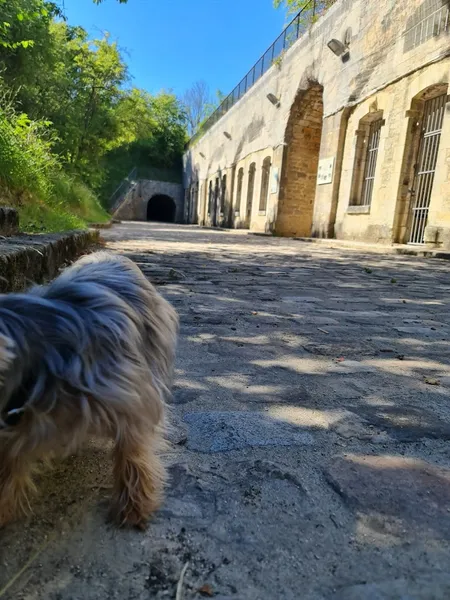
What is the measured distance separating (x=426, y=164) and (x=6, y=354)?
13.2 metres

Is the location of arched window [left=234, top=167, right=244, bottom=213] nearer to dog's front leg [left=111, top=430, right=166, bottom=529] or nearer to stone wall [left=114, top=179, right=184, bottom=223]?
stone wall [left=114, top=179, right=184, bottom=223]

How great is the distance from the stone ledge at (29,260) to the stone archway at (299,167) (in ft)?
52.5

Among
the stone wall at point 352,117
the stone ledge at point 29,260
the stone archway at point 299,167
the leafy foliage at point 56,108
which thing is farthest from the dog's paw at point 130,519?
the stone archway at point 299,167

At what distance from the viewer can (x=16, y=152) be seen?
6.52 m

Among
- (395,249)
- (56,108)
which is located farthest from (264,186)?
(395,249)

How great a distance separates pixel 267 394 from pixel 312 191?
64.2ft

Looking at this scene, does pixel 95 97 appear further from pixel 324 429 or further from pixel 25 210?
pixel 324 429

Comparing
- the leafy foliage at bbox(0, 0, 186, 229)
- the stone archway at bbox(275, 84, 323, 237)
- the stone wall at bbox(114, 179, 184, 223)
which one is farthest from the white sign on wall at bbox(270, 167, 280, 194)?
the stone wall at bbox(114, 179, 184, 223)

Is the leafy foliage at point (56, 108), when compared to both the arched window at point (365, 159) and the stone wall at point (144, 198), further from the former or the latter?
the stone wall at point (144, 198)

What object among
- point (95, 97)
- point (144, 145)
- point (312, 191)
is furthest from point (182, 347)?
point (144, 145)

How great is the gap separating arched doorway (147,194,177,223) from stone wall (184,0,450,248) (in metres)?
28.4

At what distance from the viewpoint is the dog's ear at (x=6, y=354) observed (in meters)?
1.11

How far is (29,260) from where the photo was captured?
338cm

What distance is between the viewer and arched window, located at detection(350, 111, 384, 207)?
1430cm
